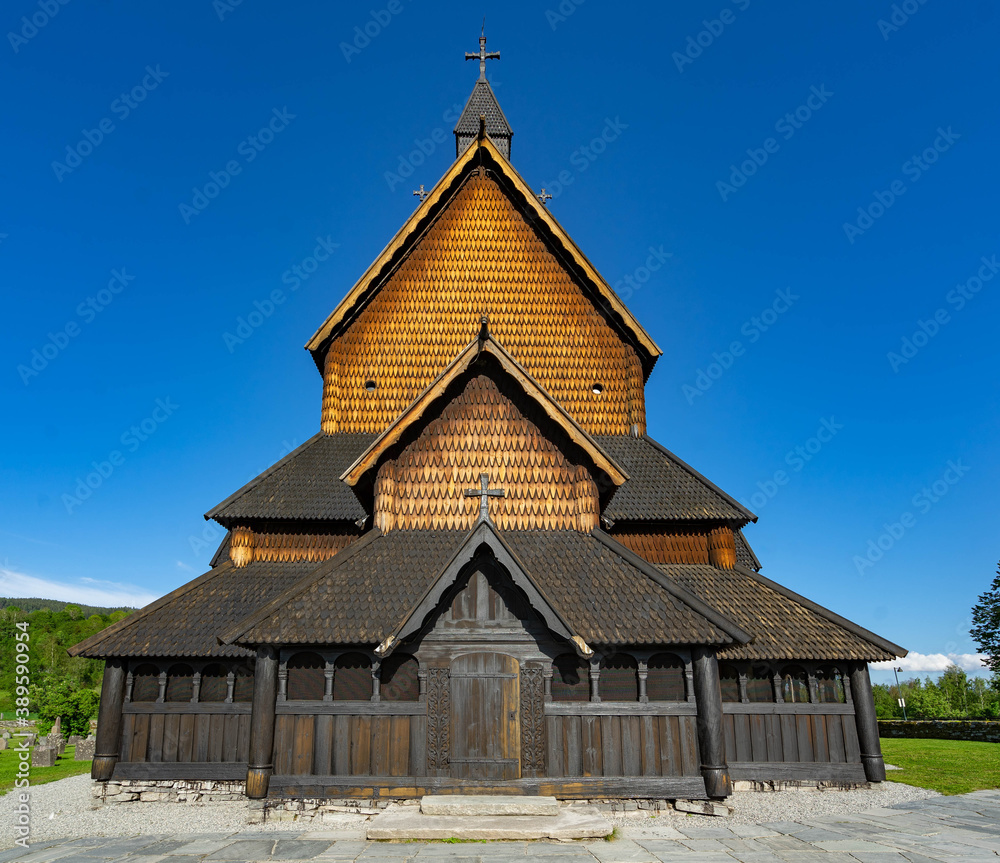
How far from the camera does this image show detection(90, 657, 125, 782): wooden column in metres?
12.4

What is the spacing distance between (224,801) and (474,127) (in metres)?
22.8

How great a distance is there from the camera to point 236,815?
35.7 feet

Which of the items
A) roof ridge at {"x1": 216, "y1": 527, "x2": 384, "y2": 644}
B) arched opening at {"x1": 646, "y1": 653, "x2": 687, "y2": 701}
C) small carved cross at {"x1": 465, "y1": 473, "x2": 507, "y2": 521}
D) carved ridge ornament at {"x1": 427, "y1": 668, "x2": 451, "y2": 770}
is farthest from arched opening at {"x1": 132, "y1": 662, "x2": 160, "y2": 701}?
arched opening at {"x1": 646, "y1": 653, "x2": 687, "y2": 701}

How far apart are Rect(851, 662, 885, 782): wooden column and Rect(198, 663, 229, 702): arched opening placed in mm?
12904

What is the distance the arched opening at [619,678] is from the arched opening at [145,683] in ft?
29.6

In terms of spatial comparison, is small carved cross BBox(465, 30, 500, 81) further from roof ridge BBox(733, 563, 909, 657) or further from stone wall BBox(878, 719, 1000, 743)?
stone wall BBox(878, 719, 1000, 743)

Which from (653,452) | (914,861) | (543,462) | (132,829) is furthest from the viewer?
(653,452)

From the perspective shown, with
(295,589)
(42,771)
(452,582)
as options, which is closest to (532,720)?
(452,582)

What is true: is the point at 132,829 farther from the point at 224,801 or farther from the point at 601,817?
the point at 601,817

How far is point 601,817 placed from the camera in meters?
9.54

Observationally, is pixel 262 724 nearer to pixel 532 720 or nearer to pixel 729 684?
pixel 532 720

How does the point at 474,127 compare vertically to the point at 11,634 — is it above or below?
above

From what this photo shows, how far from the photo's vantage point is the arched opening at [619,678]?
11.1 meters

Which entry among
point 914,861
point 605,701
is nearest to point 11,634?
point 605,701
